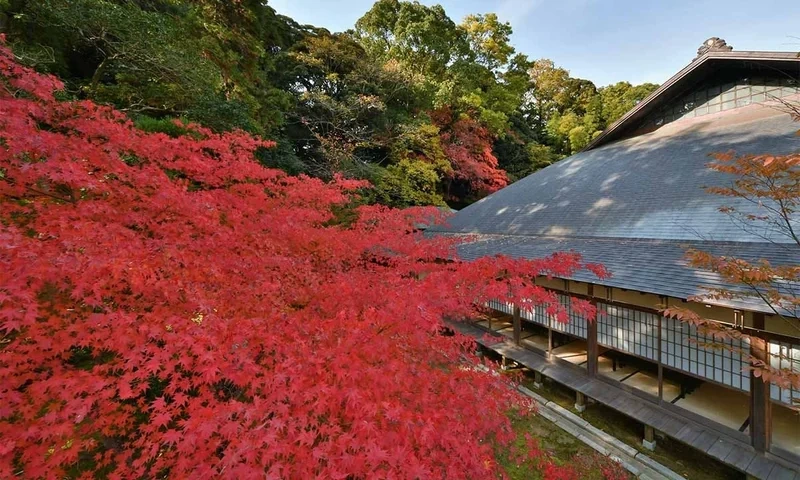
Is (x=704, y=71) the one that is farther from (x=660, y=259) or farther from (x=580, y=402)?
(x=580, y=402)

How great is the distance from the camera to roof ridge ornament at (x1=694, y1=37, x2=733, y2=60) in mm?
9272

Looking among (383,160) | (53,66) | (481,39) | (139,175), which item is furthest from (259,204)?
(481,39)

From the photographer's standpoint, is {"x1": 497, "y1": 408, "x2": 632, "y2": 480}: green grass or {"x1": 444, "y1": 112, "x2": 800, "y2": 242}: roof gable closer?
{"x1": 497, "y1": 408, "x2": 632, "y2": 480}: green grass

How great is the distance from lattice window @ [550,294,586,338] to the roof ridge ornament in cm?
870

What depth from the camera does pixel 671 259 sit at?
565 centimetres

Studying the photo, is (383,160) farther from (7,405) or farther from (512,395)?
(7,405)

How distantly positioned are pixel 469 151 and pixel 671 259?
641 inches

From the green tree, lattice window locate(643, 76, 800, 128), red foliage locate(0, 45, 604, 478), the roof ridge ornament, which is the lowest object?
red foliage locate(0, 45, 604, 478)

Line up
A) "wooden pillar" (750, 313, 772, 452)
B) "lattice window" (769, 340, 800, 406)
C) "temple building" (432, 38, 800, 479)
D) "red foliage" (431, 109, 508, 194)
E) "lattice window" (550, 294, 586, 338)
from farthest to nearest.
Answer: "red foliage" (431, 109, 508, 194) → "lattice window" (550, 294, 586, 338) → "temple building" (432, 38, 800, 479) → "wooden pillar" (750, 313, 772, 452) → "lattice window" (769, 340, 800, 406)

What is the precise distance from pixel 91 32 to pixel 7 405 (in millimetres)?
7675

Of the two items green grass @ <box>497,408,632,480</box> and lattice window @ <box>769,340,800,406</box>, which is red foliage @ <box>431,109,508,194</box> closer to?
green grass @ <box>497,408,632,480</box>

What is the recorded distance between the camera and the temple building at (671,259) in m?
4.68

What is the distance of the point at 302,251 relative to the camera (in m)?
6.80

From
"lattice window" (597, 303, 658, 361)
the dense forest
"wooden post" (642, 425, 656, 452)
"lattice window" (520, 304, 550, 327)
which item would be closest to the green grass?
"wooden post" (642, 425, 656, 452)
